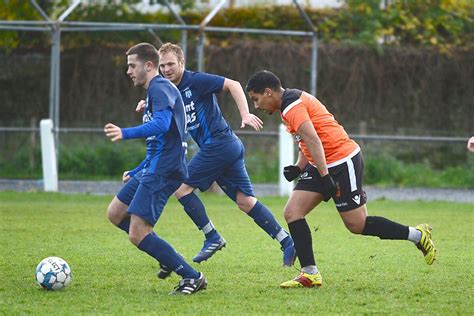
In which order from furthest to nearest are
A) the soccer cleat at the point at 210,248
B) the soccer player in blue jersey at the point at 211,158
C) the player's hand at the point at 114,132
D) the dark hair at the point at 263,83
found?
1. the soccer player in blue jersey at the point at 211,158
2. the soccer cleat at the point at 210,248
3. the dark hair at the point at 263,83
4. the player's hand at the point at 114,132

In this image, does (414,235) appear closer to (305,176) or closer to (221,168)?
(305,176)

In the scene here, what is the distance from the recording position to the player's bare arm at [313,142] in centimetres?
729

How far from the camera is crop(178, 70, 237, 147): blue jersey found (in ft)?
30.5

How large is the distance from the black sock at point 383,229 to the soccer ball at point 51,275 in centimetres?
241

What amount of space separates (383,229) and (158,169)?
→ 1927mm

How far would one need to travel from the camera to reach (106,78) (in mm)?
21234

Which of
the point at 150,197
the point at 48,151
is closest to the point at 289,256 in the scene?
the point at 150,197

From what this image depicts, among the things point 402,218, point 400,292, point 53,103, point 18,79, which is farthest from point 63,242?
point 18,79

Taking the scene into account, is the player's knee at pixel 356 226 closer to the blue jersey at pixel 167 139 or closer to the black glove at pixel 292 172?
the black glove at pixel 292 172

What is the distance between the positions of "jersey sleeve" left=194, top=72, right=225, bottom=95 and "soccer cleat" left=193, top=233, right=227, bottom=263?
1.42m

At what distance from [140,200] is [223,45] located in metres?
14.3

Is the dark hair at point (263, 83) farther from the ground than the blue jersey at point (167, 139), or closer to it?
farther from the ground

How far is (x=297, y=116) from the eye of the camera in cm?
734

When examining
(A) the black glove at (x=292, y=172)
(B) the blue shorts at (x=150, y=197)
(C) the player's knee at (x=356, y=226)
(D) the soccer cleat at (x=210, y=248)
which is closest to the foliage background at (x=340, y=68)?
(D) the soccer cleat at (x=210, y=248)
